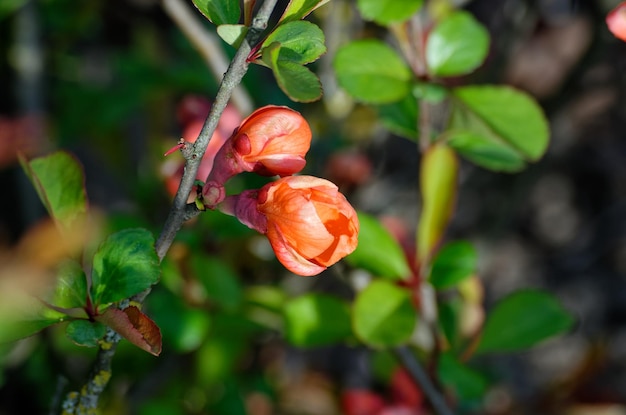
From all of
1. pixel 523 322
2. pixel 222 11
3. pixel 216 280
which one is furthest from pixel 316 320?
pixel 222 11

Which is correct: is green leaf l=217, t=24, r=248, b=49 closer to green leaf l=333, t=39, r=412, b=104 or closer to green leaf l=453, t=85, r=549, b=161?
green leaf l=333, t=39, r=412, b=104

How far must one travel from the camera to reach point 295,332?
0.99 m

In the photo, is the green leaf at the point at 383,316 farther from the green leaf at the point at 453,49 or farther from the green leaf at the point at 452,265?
the green leaf at the point at 453,49

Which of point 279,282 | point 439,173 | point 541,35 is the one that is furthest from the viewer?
point 541,35

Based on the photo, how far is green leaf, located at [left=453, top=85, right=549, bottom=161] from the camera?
84cm

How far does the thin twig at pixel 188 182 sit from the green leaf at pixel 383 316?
321mm

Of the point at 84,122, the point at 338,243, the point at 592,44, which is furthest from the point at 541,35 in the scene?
the point at 338,243

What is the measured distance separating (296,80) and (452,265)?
45 cm

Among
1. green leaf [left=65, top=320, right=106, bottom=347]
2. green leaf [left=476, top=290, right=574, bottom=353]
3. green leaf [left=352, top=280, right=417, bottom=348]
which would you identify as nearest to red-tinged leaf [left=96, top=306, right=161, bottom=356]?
green leaf [left=65, top=320, right=106, bottom=347]

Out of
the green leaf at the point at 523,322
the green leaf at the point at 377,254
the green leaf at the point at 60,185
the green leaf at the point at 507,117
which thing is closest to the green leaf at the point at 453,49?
the green leaf at the point at 507,117

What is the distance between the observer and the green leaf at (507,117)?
843 millimetres

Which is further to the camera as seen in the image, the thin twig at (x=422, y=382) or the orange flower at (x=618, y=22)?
the thin twig at (x=422, y=382)

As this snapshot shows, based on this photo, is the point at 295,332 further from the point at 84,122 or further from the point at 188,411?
the point at 84,122

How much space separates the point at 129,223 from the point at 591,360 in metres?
0.86
